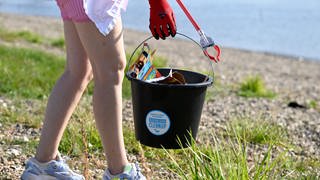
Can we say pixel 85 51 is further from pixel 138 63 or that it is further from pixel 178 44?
pixel 178 44

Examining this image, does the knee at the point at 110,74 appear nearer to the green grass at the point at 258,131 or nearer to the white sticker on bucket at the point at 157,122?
the white sticker on bucket at the point at 157,122

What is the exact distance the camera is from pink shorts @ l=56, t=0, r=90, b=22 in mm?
2622

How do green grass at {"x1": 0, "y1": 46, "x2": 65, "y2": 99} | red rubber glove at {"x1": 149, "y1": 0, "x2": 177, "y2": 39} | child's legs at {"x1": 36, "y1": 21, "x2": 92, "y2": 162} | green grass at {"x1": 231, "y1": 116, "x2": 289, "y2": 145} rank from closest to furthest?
red rubber glove at {"x1": 149, "y1": 0, "x2": 177, "y2": 39} → child's legs at {"x1": 36, "y1": 21, "x2": 92, "y2": 162} → green grass at {"x1": 231, "y1": 116, "x2": 289, "y2": 145} → green grass at {"x1": 0, "y1": 46, "x2": 65, "y2": 99}

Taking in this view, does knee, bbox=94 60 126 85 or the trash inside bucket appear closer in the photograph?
knee, bbox=94 60 126 85

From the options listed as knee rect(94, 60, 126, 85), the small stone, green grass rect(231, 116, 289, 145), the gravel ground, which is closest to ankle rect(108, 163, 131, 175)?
the gravel ground

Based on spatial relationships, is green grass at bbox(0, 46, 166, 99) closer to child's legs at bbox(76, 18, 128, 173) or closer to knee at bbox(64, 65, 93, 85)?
knee at bbox(64, 65, 93, 85)

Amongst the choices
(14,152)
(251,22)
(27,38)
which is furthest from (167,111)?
(251,22)

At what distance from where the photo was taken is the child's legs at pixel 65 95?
2.87m

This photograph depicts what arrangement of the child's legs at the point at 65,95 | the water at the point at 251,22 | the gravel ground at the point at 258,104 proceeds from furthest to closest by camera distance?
1. the water at the point at 251,22
2. the gravel ground at the point at 258,104
3. the child's legs at the point at 65,95

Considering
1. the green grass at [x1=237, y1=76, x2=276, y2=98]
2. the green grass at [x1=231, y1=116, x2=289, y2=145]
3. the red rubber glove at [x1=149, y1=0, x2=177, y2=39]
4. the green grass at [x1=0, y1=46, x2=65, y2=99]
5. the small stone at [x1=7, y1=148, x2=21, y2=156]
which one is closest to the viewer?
the red rubber glove at [x1=149, y1=0, x2=177, y2=39]

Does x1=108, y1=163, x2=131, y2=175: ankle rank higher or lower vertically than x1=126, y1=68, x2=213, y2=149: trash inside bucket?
lower

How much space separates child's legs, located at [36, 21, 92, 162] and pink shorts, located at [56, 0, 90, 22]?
0.16 meters

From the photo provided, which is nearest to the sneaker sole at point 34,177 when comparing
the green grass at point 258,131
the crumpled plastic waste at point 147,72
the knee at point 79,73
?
the knee at point 79,73

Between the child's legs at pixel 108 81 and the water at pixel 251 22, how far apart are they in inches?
513
